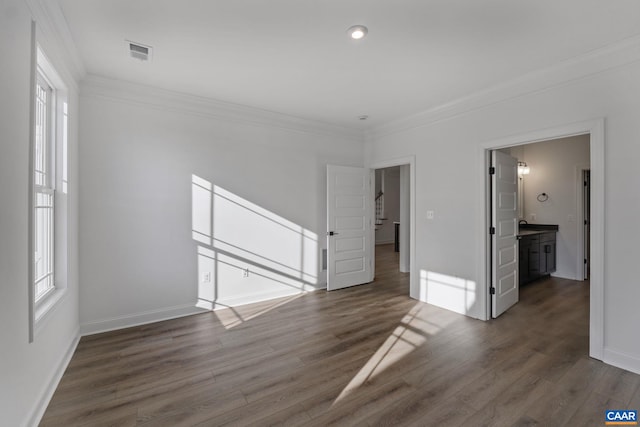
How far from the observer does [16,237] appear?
5.32 ft

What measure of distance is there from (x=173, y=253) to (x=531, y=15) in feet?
13.2

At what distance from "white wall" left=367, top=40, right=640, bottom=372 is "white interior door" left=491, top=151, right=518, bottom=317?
0.59ft

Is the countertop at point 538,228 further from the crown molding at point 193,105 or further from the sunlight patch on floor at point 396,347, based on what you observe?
the crown molding at point 193,105

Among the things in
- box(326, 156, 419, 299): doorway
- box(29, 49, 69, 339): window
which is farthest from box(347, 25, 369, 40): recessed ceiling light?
box(326, 156, 419, 299): doorway

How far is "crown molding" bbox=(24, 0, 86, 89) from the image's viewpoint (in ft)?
6.24

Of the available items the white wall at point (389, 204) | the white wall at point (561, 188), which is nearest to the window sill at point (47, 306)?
the white wall at point (561, 188)

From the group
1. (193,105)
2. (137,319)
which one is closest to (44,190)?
(137,319)

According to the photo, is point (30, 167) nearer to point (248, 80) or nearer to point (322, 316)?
point (248, 80)

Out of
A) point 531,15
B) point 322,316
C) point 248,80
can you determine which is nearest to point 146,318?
point 322,316

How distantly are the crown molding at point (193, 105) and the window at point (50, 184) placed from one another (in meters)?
0.59

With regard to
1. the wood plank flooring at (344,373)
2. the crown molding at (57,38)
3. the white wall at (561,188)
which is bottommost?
the wood plank flooring at (344,373)

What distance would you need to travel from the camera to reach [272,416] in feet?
6.28

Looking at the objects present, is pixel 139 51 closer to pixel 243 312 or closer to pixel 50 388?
pixel 50 388

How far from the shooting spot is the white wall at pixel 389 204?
35.2 feet
